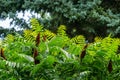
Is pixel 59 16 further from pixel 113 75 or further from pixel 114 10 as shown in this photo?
pixel 113 75

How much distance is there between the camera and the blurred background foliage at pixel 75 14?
9.06 metres

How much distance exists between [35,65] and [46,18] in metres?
7.02

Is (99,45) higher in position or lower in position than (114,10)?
lower

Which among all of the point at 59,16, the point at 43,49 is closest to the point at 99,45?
the point at 43,49

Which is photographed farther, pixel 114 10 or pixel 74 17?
pixel 114 10

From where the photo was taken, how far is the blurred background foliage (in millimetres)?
9062

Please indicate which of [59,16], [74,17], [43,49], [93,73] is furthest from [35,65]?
[59,16]

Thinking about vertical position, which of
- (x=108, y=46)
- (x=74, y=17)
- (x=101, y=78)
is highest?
(x=74, y=17)

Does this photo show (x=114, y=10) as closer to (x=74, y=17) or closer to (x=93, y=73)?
(x=74, y=17)

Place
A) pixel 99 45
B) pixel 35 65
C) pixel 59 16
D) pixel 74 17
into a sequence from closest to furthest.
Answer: pixel 35 65 → pixel 99 45 → pixel 74 17 → pixel 59 16

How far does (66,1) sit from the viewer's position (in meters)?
9.27

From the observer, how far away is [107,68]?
3.20 meters

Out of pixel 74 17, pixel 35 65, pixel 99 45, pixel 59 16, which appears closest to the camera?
pixel 35 65

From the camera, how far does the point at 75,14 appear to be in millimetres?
9047
